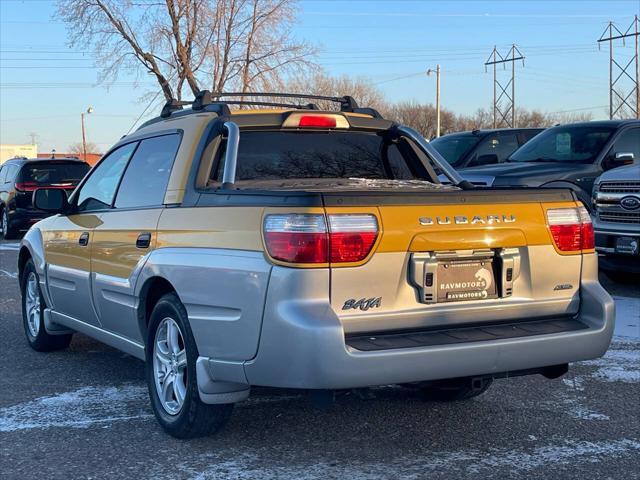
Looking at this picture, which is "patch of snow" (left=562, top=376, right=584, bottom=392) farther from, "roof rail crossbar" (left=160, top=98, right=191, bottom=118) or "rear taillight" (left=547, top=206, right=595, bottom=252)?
"roof rail crossbar" (left=160, top=98, right=191, bottom=118)

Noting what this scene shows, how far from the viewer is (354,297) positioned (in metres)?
3.85

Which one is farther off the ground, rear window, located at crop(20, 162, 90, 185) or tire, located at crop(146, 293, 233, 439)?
rear window, located at crop(20, 162, 90, 185)

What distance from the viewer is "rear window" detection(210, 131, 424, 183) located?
16.5 ft

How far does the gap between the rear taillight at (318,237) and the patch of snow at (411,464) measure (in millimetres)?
1087

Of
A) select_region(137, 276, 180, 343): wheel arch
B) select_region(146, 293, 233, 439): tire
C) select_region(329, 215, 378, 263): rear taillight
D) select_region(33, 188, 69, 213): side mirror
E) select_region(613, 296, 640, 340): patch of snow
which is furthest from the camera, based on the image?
select_region(613, 296, 640, 340): patch of snow

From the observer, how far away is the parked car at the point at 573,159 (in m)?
10.7

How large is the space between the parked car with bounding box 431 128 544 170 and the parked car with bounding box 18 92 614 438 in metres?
9.00

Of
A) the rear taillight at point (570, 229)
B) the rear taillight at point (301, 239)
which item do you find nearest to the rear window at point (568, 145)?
the rear taillight at point (570, 229)

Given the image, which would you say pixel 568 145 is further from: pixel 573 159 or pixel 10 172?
→ pixel 10 172

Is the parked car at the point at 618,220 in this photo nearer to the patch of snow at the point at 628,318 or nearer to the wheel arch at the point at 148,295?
the patch of snow at the point at 628,318

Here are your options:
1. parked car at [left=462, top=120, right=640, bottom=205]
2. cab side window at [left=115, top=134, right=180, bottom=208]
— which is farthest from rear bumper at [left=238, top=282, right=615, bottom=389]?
parked car at [left=462, top=120, right=640, bottom=205]

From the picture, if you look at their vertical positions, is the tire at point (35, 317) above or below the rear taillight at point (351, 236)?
below

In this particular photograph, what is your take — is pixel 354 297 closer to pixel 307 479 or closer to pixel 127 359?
pixel 307 479

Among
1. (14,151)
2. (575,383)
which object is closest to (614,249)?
(575,383)
